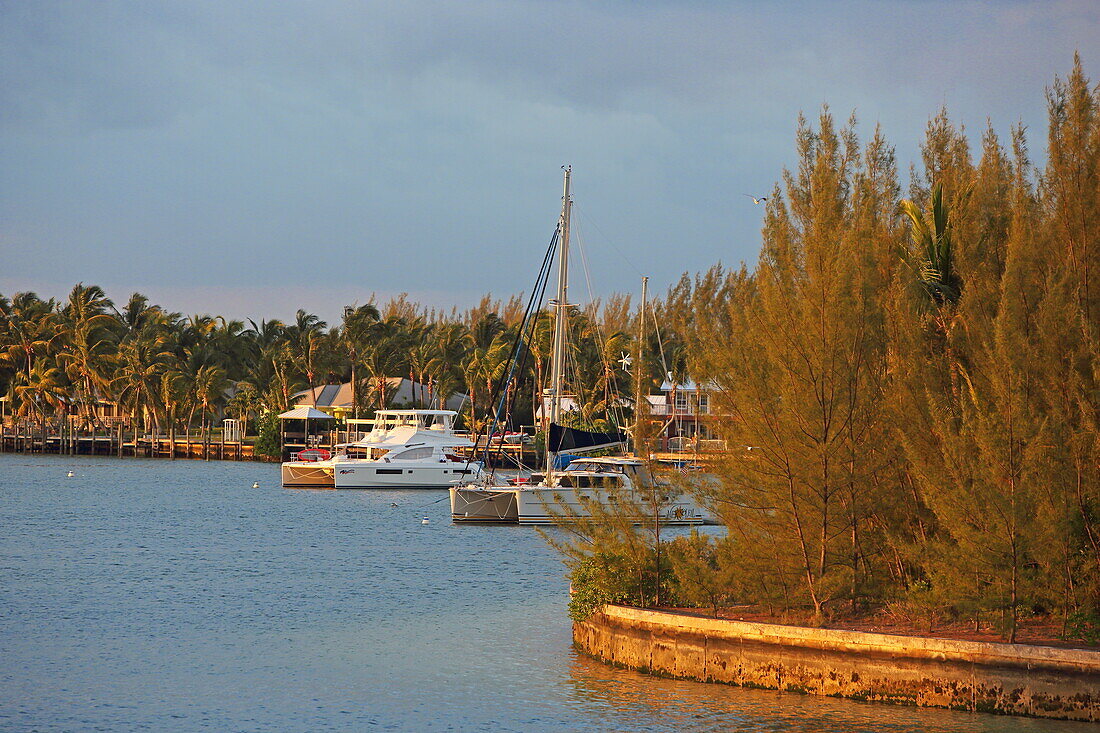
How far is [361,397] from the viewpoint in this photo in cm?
10712

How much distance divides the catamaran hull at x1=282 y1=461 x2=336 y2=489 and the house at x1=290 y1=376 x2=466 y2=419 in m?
30.9

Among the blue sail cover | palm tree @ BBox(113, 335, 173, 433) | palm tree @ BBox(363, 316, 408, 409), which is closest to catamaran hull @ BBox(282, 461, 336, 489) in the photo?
the blue sail cover

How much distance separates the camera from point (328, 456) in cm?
9119

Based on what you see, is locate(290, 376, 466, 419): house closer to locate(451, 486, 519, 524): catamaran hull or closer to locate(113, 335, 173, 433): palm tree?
locate(113, 335, 173, 433): palm tree

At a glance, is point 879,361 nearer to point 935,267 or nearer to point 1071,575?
point 935,267

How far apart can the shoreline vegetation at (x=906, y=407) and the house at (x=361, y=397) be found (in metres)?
85.6

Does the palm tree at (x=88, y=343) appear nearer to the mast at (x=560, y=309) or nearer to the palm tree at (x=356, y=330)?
the palm tree at (x=356, y=330)

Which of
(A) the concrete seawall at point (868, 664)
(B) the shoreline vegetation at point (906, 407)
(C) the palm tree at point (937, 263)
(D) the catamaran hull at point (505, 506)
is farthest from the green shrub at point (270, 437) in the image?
(C) the palm tree at point (937, 263)

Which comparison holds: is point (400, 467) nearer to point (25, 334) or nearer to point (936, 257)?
point (936, 257)

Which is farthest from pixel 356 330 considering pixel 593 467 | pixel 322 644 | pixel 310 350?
pixel 322 644

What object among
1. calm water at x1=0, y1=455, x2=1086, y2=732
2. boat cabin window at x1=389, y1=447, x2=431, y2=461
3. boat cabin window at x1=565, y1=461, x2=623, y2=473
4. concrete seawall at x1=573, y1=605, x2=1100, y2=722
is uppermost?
boat cabin window at x1=389, y1=447, x2=431, y2=461

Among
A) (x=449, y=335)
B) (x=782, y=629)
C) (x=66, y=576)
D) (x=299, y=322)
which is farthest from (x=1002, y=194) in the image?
(x=299, y=322)

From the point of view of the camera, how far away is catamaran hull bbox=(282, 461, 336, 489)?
73.1m

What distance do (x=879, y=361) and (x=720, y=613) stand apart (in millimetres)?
4470
